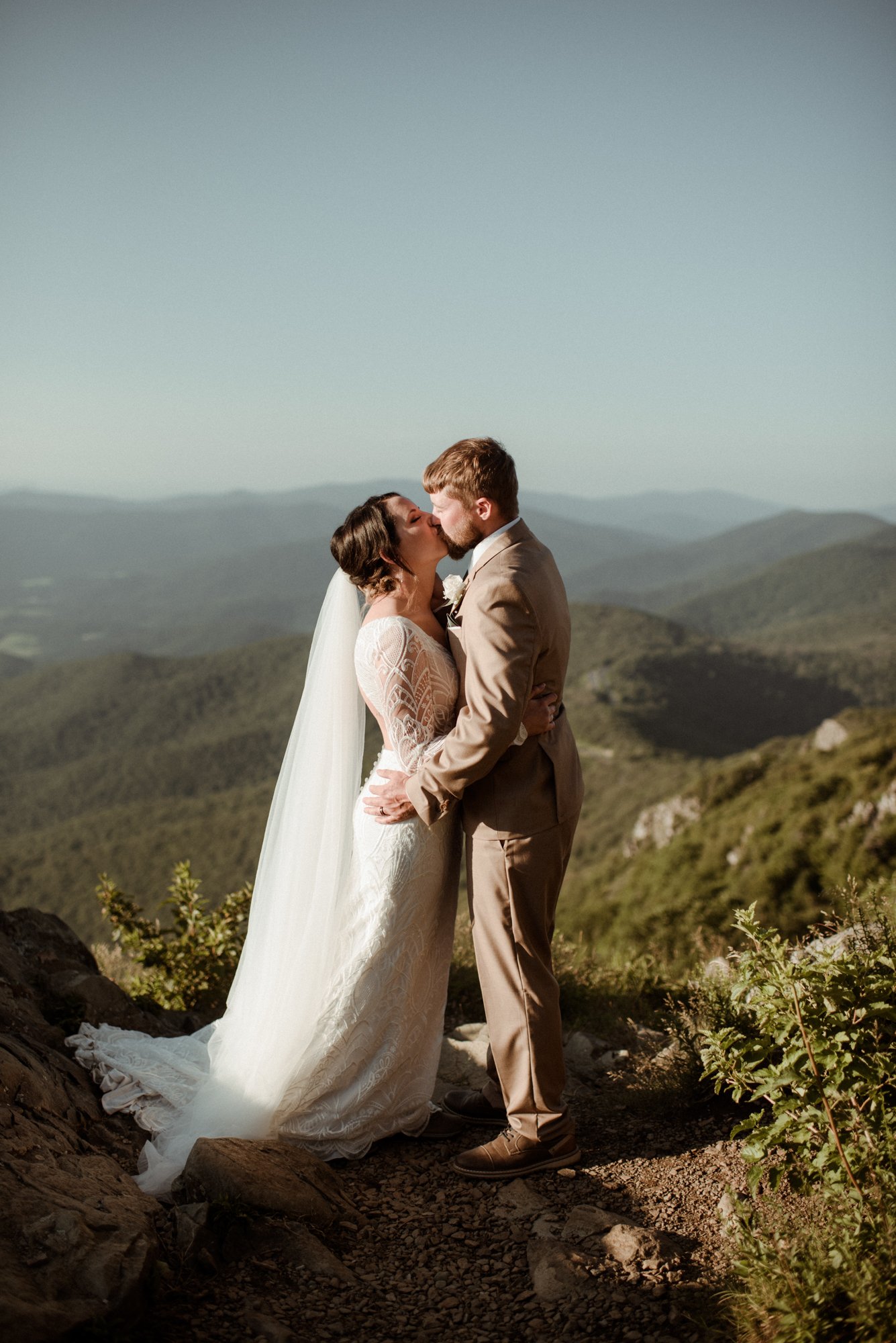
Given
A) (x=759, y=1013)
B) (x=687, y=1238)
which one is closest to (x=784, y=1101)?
(x=759, y=1013)

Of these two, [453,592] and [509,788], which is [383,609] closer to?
[453,592]

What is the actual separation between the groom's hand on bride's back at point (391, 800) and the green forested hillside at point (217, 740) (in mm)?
38183

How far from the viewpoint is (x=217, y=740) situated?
9150cm

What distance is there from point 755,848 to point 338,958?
1931cm

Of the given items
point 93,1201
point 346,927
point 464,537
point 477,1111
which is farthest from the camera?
point 477,1111

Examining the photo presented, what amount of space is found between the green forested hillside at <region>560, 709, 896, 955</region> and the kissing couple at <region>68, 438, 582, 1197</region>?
708cm

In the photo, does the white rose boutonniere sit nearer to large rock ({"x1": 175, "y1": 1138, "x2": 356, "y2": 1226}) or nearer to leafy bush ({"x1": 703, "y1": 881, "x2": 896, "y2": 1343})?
leafy bush ({"x1": 703, "y1": 881, "x2": 896, "y2": 1343})

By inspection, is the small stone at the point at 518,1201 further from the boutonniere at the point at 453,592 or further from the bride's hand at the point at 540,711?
the boutonniere at the point at 453,592

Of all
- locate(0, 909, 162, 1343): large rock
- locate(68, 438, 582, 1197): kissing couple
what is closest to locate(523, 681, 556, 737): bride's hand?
locate(68, 438, 582, 1197): kissing couple

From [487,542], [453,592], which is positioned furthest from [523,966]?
[487,542]

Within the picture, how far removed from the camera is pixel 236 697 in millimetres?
105125

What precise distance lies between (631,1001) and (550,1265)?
2891 millimetres

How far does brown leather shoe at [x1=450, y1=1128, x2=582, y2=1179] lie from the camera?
3689 millimetres

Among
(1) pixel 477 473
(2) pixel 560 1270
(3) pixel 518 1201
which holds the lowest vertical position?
(3) pixel 518 1201
